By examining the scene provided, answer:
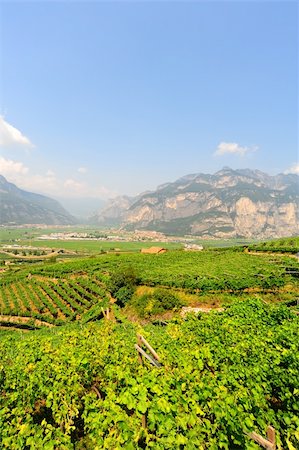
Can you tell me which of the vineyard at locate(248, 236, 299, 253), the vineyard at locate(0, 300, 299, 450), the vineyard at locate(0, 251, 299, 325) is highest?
the vineyard at locate(0, 300, 299, 450)

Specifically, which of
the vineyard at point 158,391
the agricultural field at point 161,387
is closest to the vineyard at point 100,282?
the agricultural field at point 161,387

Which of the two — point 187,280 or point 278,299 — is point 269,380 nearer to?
point 278,299

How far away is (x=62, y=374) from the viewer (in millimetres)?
7309

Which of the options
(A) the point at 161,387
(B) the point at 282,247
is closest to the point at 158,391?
(A) the point at 161,387

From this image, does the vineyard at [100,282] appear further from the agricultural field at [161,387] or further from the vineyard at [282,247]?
the agricultural field at [161,387]

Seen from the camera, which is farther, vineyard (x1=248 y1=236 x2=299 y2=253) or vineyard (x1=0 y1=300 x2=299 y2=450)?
vineyard (x1=248 y1=236 x2=299 y2=253)

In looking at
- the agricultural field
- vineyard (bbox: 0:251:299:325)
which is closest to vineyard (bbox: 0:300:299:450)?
the agricultural field

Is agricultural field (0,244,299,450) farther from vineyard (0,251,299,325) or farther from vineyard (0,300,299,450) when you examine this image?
Answer: vineyard (0,251,299,325)

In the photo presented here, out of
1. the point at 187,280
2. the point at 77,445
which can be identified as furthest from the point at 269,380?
the point at 187,280

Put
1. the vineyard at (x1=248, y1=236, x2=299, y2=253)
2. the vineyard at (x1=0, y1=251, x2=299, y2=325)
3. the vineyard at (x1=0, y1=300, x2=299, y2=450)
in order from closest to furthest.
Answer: the vineyard at (x1=0, y1=300, x2=299, y2=450), the vineyard at (x1=0, y1=251, x2=299, y2=325), the vineyard at (x1=248, y1=236, x2=299, y2=253)

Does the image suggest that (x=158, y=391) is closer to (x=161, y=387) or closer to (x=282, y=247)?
(x=161, y=387)

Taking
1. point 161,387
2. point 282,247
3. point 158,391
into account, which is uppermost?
point 158,391

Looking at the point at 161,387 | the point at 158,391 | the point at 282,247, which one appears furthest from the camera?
the point at 282,247

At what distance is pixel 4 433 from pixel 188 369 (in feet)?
15.3
